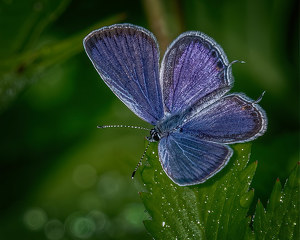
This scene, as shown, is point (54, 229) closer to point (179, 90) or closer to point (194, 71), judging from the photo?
point (179, 90)

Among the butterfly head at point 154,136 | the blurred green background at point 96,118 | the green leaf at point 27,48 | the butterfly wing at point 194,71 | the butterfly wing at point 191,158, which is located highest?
the green leaf at point 27,48

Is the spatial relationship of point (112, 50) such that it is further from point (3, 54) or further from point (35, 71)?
point (3, 54)

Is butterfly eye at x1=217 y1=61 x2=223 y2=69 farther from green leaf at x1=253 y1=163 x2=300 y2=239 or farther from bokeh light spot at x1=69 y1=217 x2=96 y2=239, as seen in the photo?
bokeh light spot at x1=69 y1=217 x2=96 y2=239

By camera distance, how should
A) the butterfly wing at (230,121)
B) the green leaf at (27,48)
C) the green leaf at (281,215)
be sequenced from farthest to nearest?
1. the green leaf at (27,48)
2. the butterfly wing at (230,121)
3. the green leaf at (281,215)

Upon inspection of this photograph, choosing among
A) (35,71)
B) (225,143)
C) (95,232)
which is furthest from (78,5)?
(225,143)

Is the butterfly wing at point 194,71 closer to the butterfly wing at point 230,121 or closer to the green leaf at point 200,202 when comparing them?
the butterfly wing at point 230,121

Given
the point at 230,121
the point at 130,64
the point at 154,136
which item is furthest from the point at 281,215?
the point at 130,64

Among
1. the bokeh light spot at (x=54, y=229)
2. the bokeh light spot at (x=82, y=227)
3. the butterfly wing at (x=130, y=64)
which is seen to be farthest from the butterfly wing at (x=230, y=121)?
the bokeh light spot at (x=54, y=229)
